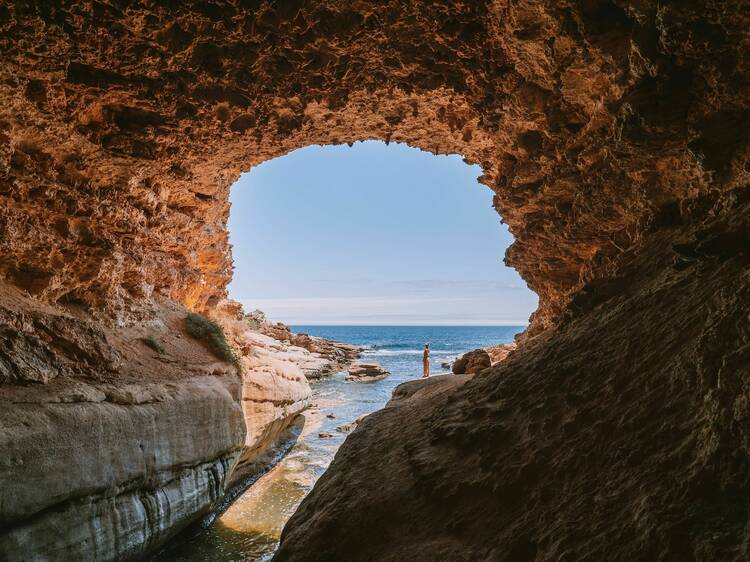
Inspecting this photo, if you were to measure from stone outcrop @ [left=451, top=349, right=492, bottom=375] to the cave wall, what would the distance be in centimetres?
154

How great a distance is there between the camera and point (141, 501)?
5898mm

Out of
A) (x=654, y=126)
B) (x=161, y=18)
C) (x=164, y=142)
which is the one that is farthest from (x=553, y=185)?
(x=164, y=142)

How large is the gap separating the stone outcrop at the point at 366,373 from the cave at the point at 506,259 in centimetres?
1791

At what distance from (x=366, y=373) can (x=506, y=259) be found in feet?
72.3

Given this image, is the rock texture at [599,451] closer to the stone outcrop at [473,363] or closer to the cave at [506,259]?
the cave at [506,259]

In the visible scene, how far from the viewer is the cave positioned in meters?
2.16

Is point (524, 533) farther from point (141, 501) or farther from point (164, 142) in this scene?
point (164, 142)

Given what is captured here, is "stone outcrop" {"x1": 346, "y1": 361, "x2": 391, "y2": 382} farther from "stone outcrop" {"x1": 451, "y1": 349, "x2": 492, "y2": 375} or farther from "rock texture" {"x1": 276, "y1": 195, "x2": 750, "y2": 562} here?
"rock texture" {"x1": 276, "y1": 195, "x2": 750, "y2": 562}

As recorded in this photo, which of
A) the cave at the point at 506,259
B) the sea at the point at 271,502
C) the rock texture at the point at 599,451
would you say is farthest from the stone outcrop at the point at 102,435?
the rock texture at the point at 599,451

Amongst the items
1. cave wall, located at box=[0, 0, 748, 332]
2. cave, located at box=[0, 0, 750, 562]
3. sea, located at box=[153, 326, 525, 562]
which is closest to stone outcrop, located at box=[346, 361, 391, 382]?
sea, located at box=[153, 326, 525, 562]

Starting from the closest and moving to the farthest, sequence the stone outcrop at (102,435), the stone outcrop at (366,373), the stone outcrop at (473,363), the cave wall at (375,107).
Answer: the cave wall at (375,107) → the stone outcrop at (102,435) → the stone outcrop at (473,363) → the stone outcrop at (366,373)

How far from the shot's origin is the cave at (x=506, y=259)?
7.10ft

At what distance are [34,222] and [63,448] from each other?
4.20 metres

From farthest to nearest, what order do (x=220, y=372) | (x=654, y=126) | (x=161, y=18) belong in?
(x=220, y=372) → (x=161, y=18) → (x=654, y=126)
